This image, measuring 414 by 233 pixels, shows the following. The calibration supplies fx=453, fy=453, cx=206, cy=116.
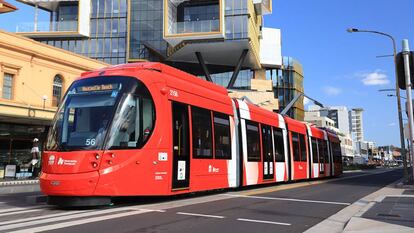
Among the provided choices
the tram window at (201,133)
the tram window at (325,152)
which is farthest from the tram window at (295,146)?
the tram window at (201,133)

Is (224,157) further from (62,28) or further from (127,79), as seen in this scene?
(62,28)

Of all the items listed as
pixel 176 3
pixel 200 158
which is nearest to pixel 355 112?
pixel 176 3

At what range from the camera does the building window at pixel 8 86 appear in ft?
104

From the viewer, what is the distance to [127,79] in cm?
1151

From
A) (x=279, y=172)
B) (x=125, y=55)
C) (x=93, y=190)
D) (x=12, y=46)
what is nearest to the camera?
(x=93, y=190)

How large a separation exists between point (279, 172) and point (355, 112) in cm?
18933

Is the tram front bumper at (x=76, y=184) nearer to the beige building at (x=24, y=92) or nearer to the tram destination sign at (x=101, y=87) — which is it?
the tram destination sign at (x=101, y=87)

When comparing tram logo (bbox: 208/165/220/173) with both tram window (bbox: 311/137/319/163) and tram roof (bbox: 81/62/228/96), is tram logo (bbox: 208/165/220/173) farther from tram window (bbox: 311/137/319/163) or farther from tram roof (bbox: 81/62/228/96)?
tram window (bbox: 311/137/319/163)

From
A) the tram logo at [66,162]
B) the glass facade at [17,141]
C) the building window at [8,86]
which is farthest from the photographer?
the building window at [8,86]

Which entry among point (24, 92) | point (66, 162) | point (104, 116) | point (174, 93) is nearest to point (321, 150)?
point (174, 93)

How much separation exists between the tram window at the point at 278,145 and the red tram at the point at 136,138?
15.8 feet

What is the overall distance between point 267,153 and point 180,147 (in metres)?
7.08

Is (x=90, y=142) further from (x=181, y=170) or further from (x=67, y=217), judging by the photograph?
(x=181, y=170)

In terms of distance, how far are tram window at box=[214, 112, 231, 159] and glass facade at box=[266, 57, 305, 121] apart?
271 feet
